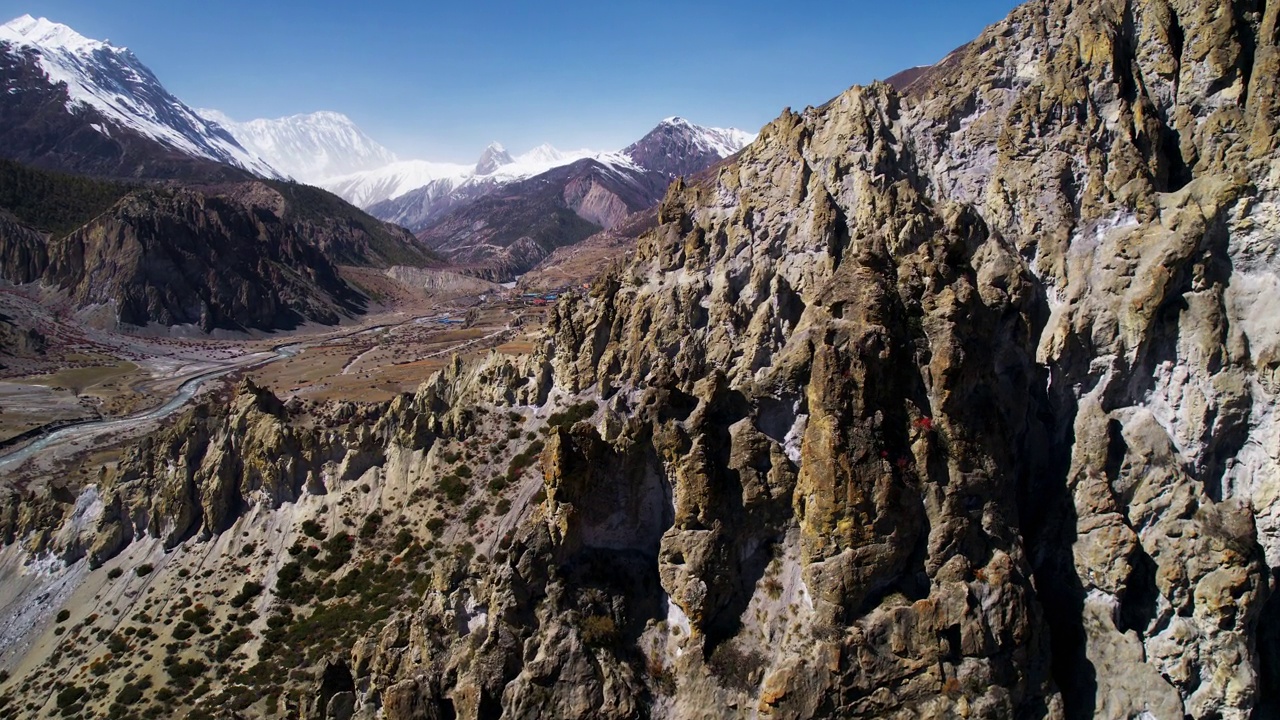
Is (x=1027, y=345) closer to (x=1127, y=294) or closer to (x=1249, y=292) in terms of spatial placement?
(x=1127, y=294)

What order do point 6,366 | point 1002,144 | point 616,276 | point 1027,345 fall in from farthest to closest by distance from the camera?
1. point 6,366
2. point 616,276
3. point 1002,144
4. point 1027,345

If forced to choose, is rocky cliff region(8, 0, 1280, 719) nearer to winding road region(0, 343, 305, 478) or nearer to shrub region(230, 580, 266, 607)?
shrub region(230, 580, 266, 607)

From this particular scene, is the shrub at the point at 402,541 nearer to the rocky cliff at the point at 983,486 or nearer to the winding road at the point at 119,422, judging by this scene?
the rocky cliff at the point at 983,486

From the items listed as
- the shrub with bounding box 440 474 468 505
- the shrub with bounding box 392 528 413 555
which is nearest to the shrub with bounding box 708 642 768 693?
the shrub with bounding box 392 528 413 555

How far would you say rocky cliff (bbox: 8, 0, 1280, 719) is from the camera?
2311 cm

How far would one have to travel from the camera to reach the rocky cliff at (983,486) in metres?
23.1

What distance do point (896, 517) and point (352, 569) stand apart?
3261cm

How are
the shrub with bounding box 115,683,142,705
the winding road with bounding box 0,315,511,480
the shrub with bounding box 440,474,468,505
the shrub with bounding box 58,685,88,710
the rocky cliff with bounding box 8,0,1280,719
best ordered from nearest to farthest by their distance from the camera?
the rocky cliff with bounding box 8,0,1280,719, the shrub with bounding box 115,683,142,705, the shrub with bounding box 58,685,88,710, the shrub with bounding box 440,474,468,505, the winding road with bounding box 0,315,511,480

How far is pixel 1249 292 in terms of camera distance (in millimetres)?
25953

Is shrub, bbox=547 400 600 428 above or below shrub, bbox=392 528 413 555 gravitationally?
above

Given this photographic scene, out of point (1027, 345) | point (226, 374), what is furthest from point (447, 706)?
point (226, 374)

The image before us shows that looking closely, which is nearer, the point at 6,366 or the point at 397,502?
the point at 397,502

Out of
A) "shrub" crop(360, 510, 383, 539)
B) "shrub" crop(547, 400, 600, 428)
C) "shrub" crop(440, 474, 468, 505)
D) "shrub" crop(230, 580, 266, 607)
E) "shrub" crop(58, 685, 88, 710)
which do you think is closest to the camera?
"shrub" crop(58, 685, 88, 710)

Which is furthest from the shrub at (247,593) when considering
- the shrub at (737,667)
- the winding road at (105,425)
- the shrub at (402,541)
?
the winding road at (105,425)
